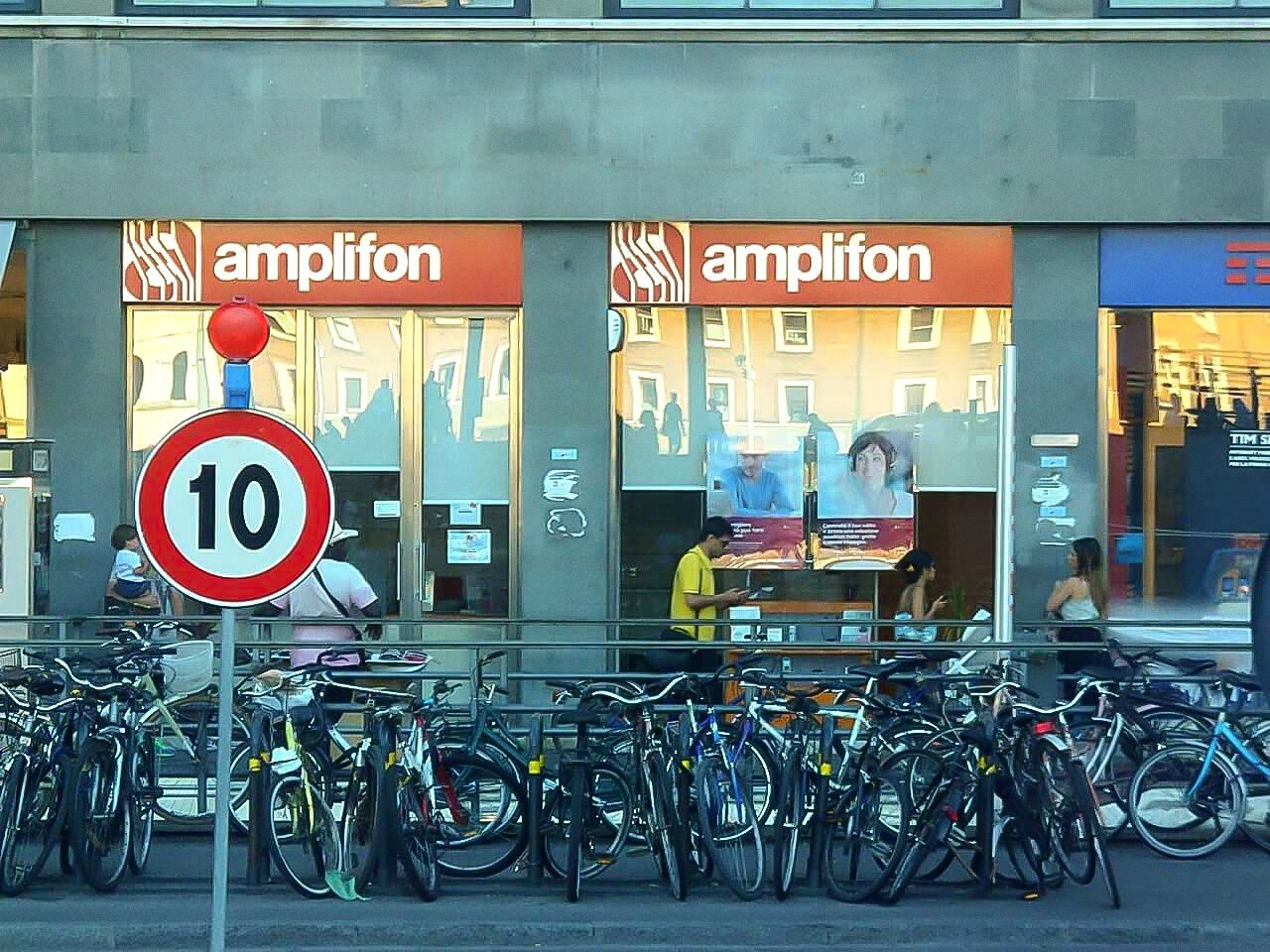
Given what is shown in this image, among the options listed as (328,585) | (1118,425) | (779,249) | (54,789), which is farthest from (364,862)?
(1118,425)

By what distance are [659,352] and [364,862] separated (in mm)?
6322

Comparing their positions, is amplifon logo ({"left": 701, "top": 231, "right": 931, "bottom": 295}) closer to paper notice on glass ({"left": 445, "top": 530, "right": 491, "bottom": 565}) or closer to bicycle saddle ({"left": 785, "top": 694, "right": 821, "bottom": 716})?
paper notice on glass ({"left": 445, "top": 530, "right": 491, "bottom": 565})

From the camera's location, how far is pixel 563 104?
1309cm

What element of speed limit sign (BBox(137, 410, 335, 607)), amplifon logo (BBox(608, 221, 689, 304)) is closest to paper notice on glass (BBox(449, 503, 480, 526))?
amplifon logo (BBox(608, 221, 689, 304))

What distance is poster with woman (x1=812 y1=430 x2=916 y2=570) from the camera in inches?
521

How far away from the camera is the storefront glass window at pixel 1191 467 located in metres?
13.1

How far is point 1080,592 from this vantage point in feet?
41.8

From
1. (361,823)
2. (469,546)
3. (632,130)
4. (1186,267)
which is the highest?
(632,130)

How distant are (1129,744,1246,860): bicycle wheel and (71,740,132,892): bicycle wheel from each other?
5380 millimetres

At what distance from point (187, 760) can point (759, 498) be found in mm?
5617

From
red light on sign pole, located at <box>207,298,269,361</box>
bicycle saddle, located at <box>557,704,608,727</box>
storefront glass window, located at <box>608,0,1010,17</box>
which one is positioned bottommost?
bicycle saddle, located at <box>557,704,608,727</box>

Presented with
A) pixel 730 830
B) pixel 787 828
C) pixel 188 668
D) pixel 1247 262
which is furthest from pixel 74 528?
pixel 1247 262

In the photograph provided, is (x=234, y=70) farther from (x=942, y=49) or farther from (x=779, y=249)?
(x=942, y=49)

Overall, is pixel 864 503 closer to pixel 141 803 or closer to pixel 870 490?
pixel 870 490
